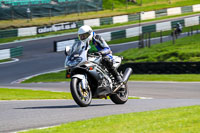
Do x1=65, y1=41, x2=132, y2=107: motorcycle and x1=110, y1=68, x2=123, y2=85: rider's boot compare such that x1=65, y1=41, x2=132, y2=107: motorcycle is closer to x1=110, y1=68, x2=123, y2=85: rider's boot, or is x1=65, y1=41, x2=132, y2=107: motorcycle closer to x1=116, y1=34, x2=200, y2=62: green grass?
x1=110, y1=68, x2=123, y2=85: rider's boot

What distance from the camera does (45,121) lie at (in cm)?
649

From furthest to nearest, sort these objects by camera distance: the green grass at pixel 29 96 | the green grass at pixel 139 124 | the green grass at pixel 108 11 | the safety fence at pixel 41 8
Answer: the green grass at pixel 108 11 → the safety fence at pixel 41 8 → the green grass at pixel 29 96 → the green grass at pixel 139 124

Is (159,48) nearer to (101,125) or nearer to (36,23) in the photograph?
(36,23)

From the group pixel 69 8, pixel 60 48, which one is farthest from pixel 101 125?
pixel 69 8

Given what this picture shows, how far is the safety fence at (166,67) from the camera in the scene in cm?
2078

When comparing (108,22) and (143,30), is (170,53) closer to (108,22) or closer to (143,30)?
(143,30)

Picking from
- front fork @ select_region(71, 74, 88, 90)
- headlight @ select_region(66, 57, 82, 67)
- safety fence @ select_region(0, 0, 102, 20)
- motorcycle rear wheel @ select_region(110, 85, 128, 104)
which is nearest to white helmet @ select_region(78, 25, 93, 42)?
headlight @ select_region(66, 57, 82, 67)

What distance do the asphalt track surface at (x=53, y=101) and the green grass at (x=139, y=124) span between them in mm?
523

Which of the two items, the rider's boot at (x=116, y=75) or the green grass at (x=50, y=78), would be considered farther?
the green grass at (x=50, y=78)

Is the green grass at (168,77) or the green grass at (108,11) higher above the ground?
the green grass at (108,11)

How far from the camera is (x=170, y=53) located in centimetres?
2520

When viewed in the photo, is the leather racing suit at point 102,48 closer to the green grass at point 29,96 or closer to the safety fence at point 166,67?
the green grass at point 29,96

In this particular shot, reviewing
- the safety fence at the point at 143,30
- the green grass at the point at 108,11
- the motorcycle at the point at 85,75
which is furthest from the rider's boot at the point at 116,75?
the green grass at the point at 108,11

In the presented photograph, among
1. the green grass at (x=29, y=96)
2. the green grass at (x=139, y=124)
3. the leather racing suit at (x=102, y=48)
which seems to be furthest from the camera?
the green grass at (x=29, y=96)
